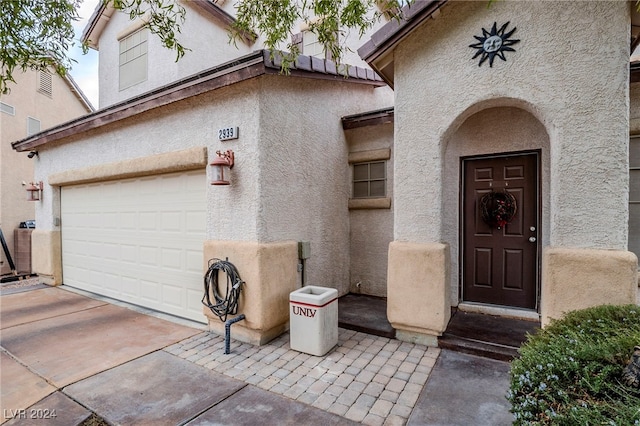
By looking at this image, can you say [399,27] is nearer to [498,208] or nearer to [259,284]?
[498,208]

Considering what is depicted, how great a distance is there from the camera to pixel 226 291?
452 cm

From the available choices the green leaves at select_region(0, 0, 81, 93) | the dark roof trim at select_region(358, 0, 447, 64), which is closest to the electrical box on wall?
the dark roof trim at select_region(358, 0, 447, 64)

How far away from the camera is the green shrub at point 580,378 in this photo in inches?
59.7

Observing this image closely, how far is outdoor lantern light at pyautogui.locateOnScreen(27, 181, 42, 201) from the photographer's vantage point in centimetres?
769

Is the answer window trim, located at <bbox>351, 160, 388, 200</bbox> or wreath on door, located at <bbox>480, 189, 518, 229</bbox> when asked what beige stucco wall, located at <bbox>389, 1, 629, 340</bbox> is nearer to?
wreath on door, located at <bbox>480, 189, 518, 229</bbox>

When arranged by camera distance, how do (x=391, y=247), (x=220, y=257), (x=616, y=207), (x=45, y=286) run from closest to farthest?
1. (x=616, y=207)
2. (x=391, y=247)
3. (x=220, y=257)
4. (x=45, y=286)

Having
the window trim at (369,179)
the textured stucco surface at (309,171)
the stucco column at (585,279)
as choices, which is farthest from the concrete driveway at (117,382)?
the window trim at (369,179)

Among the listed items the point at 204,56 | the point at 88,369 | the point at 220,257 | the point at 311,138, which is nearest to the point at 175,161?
the point at 220,257

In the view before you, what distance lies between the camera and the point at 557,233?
11.5 ft

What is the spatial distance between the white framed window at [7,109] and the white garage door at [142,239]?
5.30 meters

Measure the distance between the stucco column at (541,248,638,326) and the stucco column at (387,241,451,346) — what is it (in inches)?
43.2

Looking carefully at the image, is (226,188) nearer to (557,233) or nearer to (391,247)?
(391,247)

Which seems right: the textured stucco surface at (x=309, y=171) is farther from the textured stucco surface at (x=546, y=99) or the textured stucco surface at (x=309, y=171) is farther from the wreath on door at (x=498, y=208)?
the wreath on door at (x=498, y=208)

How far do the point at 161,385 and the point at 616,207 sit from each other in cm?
519
